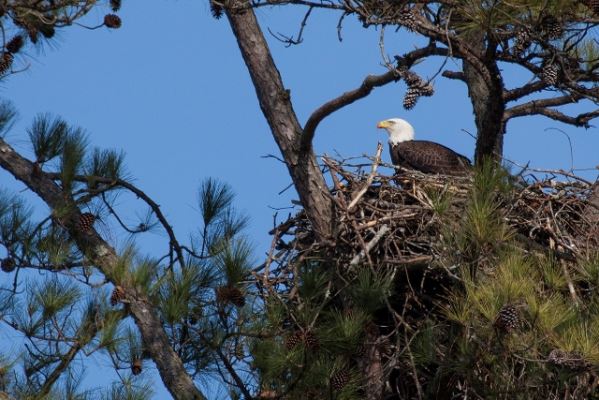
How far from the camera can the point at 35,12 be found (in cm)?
590

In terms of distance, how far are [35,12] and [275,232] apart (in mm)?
1811

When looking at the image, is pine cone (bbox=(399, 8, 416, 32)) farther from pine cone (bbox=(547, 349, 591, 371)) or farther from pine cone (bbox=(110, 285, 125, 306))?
pine cone (bbox=(110, 285, 125, 306))

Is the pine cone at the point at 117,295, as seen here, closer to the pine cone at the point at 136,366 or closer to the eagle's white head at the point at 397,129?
the pine cone at the point at 136,366

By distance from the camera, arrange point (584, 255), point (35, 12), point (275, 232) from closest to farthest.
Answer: point (35, 12) → point (584, 255) → point (275, 232)

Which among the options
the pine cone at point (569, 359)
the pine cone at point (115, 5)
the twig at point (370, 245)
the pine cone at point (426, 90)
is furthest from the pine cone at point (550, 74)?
the pine cone at point (115, 5)

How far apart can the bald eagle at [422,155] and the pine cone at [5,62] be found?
106 inches

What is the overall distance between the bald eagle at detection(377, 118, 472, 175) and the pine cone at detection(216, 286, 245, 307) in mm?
2277

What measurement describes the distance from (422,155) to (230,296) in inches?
117

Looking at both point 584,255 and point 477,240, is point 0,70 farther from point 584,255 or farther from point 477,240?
point 584,255

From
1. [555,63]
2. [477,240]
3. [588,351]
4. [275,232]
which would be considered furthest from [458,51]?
[275,232]

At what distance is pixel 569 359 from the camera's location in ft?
16.1

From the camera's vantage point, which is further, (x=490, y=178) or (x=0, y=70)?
(x=0, y=70)

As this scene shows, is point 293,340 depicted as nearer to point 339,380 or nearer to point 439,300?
point 339,380

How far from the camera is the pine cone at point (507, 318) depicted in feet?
16.6
